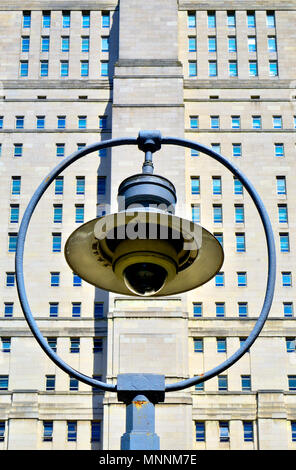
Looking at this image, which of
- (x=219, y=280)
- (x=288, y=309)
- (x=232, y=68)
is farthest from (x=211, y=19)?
(x=288, y=309)

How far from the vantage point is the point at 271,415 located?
54.3 meters

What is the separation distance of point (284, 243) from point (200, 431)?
49.0ft

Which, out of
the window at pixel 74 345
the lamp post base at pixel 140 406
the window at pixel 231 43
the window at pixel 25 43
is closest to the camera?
the lamp post base at pixel 140 406

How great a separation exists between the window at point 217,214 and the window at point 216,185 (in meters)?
0.95

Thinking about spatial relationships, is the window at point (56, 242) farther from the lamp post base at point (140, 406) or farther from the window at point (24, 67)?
the lamp post base at point (140, 406)

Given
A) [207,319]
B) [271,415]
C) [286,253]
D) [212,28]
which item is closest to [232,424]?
[271,415]

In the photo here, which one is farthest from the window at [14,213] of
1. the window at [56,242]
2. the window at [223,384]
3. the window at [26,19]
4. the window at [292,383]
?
the window at [292,383]

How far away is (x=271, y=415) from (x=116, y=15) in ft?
114

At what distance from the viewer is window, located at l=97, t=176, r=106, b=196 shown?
61906 mm

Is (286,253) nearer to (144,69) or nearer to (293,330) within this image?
(293,330)

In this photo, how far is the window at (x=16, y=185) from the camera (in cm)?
6212

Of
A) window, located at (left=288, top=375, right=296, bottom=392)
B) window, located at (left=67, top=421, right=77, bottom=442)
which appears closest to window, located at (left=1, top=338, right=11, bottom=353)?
window, located at (left=67, top=421, right=77, bottom=442)

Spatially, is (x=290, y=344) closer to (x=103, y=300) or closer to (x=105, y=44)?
(x=103, y=300)

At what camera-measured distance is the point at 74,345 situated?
57344 millimetres
